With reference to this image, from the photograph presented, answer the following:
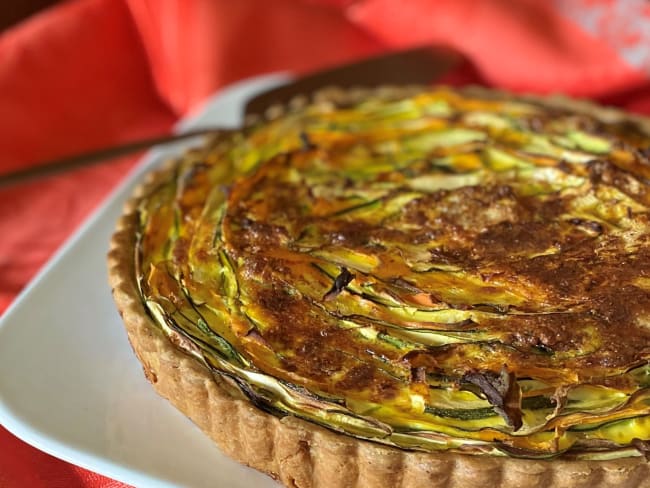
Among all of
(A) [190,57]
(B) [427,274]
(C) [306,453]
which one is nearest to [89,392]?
(C) [306,453]

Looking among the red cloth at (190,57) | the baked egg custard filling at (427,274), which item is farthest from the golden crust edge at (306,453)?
the red cloth at (190,57)

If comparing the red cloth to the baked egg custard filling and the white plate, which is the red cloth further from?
the baked egg custard filling

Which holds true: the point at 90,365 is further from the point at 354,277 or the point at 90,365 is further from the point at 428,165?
the point at 428,165

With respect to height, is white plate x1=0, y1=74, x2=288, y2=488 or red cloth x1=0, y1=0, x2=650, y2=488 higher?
red cloth x1=0, y1=0, x2=650, y2=488

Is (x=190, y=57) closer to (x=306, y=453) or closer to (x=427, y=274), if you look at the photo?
(x=427, y=274)

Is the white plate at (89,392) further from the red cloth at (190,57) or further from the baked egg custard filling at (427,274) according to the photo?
the red cloth at (190,57)

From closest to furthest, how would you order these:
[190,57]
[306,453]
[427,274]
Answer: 1. [306,453]
2. [427,274]
3. [190,57]

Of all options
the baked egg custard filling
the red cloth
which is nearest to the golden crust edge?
the baked egg custard filling
